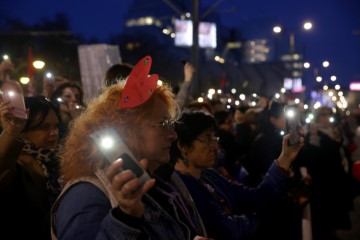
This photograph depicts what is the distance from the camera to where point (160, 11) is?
99.9 m

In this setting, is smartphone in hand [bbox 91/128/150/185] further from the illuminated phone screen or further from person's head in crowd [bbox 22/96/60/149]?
person's head in crowd [bbox 22/96/60/149]

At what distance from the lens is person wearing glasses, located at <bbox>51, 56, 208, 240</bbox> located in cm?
170

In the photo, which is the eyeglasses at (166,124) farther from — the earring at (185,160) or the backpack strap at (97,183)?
the earring at (185,160)

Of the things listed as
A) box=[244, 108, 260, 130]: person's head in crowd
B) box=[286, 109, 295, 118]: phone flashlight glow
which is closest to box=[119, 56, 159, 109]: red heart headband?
box=[286, 109, 295, 118]: phone flashlight glow

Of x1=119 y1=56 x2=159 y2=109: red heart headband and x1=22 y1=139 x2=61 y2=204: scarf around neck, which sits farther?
x1=22 y1=139 x2=61 y2=204: scarf around neck

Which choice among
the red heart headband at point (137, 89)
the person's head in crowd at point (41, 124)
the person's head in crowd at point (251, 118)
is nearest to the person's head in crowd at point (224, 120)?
the person's head in crowd at point (251, 118)

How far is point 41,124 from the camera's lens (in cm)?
373

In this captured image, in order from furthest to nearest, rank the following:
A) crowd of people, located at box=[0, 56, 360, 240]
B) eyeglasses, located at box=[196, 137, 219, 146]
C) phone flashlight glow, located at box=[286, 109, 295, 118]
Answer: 1. eyeglasses, located at box=[196, 137, 219, 146]
2. phone flashlight glow, located at box=[286, 109, 295, 118]
3. crowd of people, located at box=[0, 56, 360, 240]

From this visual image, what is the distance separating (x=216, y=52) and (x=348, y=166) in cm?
8801

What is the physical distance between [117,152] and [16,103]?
1569mm

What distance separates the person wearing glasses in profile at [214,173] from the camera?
3312 millimetres

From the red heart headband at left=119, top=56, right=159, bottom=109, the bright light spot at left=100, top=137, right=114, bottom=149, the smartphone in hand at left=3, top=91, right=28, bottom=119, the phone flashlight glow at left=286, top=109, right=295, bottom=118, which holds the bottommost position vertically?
the phone flashlight glow at left=286, top=109, right=295, bottom=118

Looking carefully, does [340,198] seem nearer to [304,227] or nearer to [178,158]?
[304,227]

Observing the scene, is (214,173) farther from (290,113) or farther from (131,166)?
(131,166)
